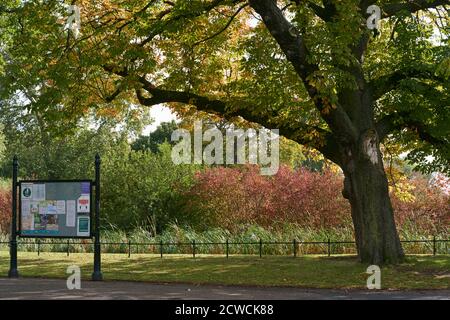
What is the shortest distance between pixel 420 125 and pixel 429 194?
10710 mm

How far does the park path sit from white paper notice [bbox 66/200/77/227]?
5.51 ft

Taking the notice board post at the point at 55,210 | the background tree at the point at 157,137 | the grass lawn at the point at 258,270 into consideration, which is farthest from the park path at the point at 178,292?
the background tree at the point at 157,137

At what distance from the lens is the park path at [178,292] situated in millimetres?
11484

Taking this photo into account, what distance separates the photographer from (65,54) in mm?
16828

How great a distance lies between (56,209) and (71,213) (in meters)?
0.47

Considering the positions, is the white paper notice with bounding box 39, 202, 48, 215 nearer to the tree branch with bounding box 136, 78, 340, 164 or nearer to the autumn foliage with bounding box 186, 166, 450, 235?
the tree branch with bounding box 136, 78, 340, 164

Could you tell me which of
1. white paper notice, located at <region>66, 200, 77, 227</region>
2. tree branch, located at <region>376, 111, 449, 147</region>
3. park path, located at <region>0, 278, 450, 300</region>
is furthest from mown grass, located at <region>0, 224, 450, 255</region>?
park path, located at <region>0, 278, 450, 300</region>

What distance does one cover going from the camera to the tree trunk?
15.7 metres

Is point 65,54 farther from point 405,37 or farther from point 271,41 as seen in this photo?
point 405,37

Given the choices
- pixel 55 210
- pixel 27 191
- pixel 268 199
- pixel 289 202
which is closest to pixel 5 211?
pixel 268 199

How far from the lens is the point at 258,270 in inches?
611

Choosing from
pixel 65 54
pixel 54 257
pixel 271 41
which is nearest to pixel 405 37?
pixel 271 41
